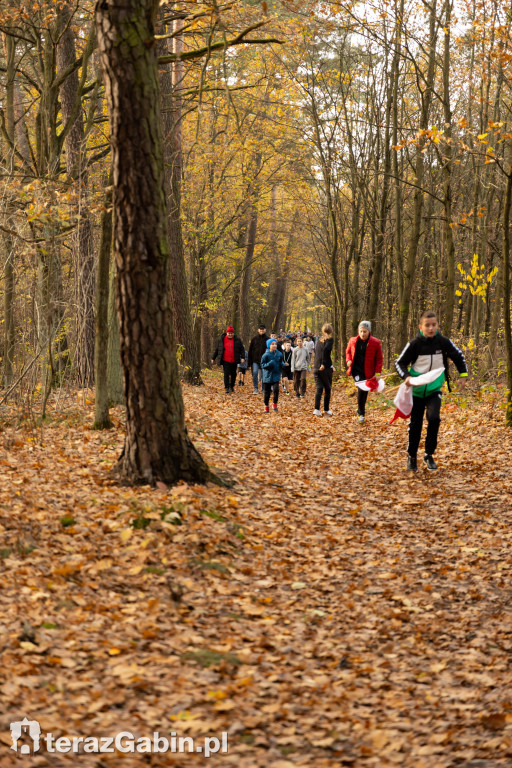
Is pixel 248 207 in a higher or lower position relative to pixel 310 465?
higher

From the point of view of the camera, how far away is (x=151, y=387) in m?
6.71

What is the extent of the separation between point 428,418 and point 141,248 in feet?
15.1

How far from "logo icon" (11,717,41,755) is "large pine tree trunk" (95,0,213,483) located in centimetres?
375

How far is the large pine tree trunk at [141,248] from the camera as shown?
20.3 ft

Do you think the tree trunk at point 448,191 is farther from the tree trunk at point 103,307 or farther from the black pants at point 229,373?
the tree trunk at point 103,307

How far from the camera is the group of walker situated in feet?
28.9

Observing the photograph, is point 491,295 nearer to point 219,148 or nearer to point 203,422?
point 219,148

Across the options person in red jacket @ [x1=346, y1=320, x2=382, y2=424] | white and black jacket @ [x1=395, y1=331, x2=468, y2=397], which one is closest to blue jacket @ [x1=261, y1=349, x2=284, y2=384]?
person in red jacket @ [x1=346, y1=320, x2=382, y2=424]

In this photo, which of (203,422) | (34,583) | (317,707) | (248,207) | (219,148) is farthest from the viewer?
(248,207)

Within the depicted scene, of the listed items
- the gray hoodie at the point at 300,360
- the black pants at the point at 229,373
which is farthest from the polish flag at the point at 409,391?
the black pants at the point at 229,373

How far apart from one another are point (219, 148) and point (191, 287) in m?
5.46

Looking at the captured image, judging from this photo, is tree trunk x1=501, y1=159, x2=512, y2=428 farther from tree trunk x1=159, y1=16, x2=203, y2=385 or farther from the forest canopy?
tree trunk x1=159, y1=16, x2=203, y2=385

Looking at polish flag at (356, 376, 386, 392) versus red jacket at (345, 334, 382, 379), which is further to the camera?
red jacket at (345, 334, 382, 379)

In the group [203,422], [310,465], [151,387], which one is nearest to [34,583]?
[151,387]
